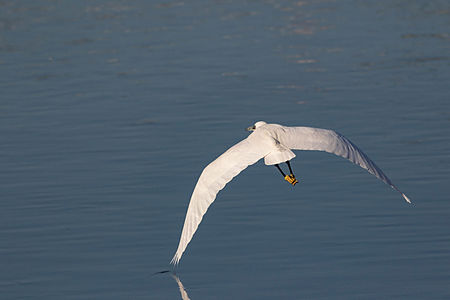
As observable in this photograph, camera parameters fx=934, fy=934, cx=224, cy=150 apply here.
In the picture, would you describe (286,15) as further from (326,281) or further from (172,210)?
(326,281)

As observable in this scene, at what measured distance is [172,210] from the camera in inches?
609

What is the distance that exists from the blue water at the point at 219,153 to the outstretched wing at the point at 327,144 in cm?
165

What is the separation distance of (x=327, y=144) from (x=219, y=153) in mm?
6420

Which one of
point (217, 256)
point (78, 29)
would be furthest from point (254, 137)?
→ point (78, 29)

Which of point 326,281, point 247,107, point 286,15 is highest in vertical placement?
point 286,15

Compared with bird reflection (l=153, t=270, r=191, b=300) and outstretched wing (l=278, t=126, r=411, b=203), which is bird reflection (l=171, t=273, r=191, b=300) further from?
outstretched wing (l=278, t=126, r=411, b=203)

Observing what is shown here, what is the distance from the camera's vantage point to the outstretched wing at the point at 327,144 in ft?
38.5

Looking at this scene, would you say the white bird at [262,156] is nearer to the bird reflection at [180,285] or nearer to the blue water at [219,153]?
the bird reflection at [180,285]

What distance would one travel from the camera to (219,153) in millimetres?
18281

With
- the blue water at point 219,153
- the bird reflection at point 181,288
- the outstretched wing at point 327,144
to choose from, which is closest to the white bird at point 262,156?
the outstretched wing at point 327,144

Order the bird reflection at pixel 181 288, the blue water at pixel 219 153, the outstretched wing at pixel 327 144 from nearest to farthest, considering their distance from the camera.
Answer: the outstretched wing at pixel 327 144, the bird reflection at pixel 181 288, the blue water at pixel 219 153

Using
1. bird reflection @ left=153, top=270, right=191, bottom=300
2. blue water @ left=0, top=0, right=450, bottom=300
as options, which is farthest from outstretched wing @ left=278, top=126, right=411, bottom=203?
bird reflection @ left=153, top=270, right=191, bottom=300

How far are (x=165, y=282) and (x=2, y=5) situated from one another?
29274 mm

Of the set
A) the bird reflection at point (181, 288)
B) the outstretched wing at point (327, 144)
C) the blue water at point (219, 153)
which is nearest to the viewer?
the outstretched wing at point (327, 144)
